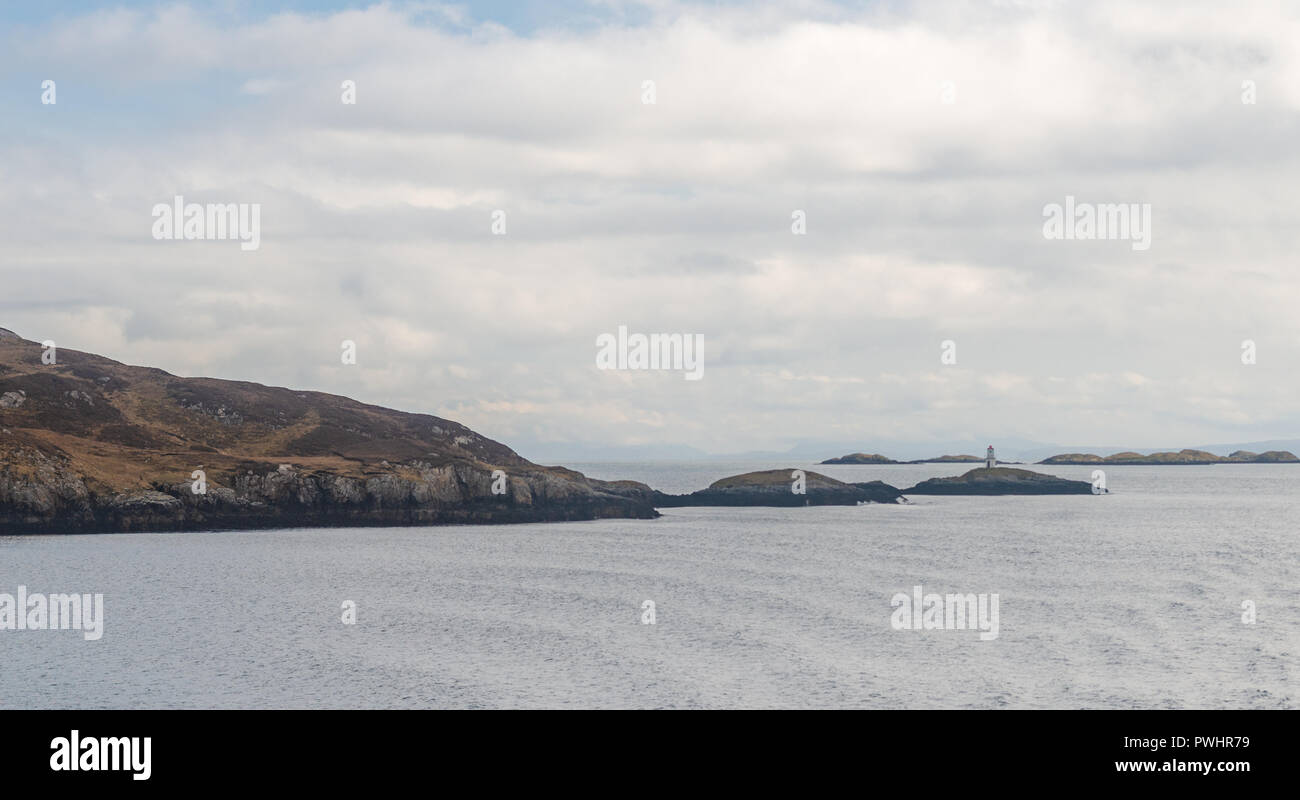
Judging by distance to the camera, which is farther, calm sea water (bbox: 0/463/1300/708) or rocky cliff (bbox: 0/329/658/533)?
rocky cliff (bbox: 0/329/658/533)

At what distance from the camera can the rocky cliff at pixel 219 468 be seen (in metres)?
127

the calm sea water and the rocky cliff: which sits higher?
the rocky cliff

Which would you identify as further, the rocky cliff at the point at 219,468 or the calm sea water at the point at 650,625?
the rocky cliff at the point at 219,468

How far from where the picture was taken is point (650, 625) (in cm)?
6134

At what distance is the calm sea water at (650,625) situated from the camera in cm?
4494

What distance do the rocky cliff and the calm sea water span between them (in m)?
12.1

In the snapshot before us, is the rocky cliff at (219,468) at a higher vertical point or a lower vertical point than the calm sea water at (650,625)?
higher

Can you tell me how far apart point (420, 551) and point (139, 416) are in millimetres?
91420

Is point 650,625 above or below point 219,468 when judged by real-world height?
below

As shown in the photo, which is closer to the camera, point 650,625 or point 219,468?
point 650,625

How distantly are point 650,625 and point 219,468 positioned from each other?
102 m

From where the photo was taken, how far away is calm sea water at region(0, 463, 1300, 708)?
44.9 metres

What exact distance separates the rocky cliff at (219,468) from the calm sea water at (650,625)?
39.8ft
